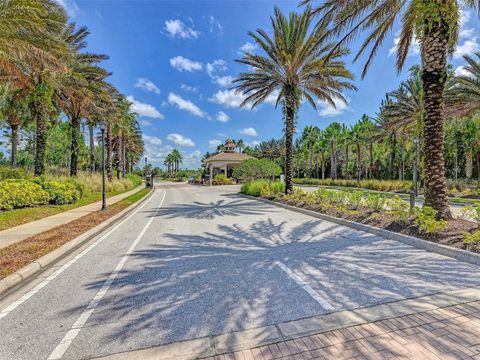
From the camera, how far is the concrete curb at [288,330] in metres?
2.92

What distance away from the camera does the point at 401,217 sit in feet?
26.5

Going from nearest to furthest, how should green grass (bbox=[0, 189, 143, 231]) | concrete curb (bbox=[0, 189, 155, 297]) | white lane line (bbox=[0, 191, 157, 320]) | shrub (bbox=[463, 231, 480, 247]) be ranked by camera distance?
1. white lane line (bbox=[0, 191, 157, 320])
2. concrete curb (bbox=[0, 189, 155, 297])
3. shrub (bbox=[463, 231, 480, 247])
4. green grass (bbox=[0, 189, 143, 231])

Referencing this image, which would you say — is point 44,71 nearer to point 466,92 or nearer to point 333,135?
point 466,92

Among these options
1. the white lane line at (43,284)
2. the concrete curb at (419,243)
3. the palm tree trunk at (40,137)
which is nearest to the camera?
the white lane line at (43,284)

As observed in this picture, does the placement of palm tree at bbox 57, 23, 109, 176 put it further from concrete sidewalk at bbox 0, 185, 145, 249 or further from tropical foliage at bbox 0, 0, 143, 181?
concrete sidewalk at bbox 0, 185, 145, 249

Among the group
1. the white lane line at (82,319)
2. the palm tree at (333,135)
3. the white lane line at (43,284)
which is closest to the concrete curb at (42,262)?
the white lane line at (43,284)

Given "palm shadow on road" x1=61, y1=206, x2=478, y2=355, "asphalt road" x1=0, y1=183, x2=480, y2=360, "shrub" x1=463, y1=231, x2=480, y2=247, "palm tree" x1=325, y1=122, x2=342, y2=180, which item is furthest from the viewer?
"palm tree" x1=325, y1=122, x2=342, y2=180

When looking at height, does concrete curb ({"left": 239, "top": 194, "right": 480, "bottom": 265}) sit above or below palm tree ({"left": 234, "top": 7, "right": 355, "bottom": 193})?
below

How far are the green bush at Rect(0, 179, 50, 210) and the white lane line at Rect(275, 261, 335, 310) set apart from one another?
1239 cm

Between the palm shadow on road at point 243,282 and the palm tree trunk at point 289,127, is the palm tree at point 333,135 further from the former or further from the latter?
the palm shadow on road at point 243,282

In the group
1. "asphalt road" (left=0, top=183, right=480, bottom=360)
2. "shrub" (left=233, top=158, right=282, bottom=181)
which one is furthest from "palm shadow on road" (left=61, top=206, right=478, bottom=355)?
"shrub" (left=233, top=158, right=282, bottom=181)

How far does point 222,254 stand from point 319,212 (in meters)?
6.50

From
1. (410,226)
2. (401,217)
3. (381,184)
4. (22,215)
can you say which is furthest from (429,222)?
(381,184)

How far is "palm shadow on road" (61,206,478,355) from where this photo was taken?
137 inches
